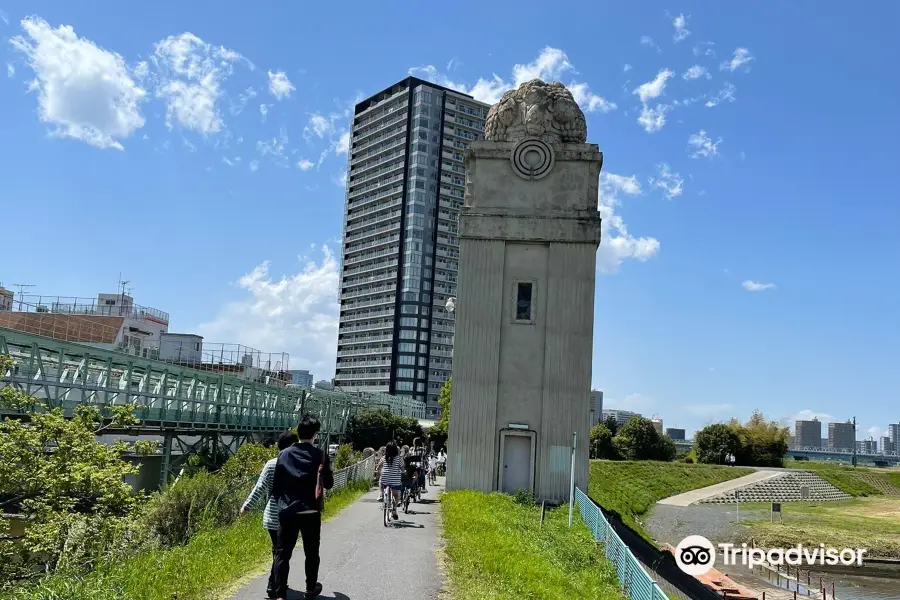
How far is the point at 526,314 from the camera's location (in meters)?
23.4

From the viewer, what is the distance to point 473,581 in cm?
928

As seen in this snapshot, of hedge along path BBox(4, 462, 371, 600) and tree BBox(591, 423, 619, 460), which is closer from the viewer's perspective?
hedge along path BBox(4, 462, 371, 600)

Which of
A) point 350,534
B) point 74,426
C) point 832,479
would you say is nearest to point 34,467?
point 74,426

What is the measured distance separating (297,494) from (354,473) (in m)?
16.3

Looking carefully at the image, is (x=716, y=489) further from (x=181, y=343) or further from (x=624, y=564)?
(x=624, y=564)

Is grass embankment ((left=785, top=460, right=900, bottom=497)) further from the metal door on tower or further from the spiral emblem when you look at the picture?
the spiral emblem

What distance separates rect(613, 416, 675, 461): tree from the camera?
7725 centimetres

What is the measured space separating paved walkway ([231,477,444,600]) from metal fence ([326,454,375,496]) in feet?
11.8

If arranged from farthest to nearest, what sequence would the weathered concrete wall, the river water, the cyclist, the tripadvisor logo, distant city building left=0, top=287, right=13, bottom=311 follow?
distant city building left=0, top=287, right=13, bottom=311 → the tripadvisor logo → the river water → the weathered concrete wall → the cyclist

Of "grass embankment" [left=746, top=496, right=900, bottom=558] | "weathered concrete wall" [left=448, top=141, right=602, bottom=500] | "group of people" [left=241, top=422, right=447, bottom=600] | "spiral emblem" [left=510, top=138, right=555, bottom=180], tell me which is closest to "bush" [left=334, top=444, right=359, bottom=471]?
"weathered concrete wall" [left=448, top=141, right=602, bottom=500]

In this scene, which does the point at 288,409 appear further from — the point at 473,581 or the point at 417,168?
the point at 417,168

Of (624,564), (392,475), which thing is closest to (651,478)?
(392,475)

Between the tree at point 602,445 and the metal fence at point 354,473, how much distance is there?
52587 millimetres

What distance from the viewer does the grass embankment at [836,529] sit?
4056 centimetres
